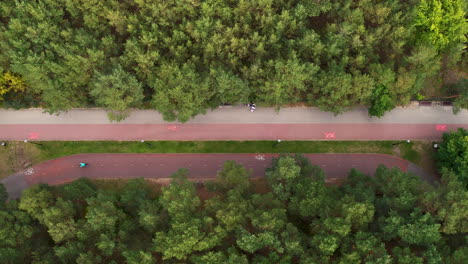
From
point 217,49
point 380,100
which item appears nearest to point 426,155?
point 380,100

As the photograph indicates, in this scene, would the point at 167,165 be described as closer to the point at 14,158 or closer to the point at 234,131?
the point at 234,131

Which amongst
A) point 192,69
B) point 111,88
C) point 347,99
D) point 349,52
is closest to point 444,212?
point 347,99

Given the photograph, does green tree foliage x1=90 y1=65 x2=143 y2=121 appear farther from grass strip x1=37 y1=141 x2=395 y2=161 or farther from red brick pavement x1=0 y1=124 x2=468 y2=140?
grass strip x1=37 y1=141 x2=395 y2=161

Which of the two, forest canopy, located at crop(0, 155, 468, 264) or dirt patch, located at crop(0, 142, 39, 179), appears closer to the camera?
forest canopy, located at crop(0, 155, 468, 264)

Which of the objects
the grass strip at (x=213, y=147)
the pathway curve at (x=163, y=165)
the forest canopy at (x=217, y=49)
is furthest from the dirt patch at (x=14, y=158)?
the forest canopy at (x=217, y=49)

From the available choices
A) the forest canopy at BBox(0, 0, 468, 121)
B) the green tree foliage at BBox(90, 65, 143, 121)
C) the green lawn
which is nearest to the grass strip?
the green lawn

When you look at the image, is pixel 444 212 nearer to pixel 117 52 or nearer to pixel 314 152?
pixel 314 152
